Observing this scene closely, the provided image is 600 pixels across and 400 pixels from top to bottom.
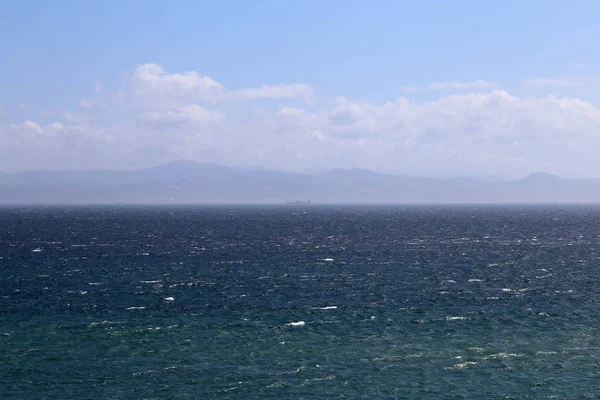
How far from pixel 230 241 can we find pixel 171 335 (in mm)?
92142

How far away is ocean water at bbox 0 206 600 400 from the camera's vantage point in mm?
41969

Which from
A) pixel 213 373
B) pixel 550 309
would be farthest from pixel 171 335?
pixel 550 309

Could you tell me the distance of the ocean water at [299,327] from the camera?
4197cm

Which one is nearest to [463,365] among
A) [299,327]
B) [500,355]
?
[500,355]

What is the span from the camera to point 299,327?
186 feet

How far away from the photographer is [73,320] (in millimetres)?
59000

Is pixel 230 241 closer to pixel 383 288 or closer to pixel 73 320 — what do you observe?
pixel 383 288

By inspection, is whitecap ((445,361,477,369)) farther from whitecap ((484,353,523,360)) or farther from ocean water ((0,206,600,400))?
whitecap ((484,353,523,360))

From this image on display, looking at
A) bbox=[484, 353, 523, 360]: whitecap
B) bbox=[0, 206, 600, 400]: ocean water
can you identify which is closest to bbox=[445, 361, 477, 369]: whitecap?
bbox=[0, 206, 600, 400]: ocean water

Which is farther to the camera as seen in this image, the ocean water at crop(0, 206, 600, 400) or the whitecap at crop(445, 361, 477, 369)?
the whitecap at crop(445, 361, 477, 369)

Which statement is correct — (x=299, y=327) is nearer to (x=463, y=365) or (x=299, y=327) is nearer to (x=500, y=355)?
(x=463, y=365)

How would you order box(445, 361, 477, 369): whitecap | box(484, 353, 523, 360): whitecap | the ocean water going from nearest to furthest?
the ocean water
box(445, 361, 477, 369): whitecap
box(484, 353, 523, 360): whitecap

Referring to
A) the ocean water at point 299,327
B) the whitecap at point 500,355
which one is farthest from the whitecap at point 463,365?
the whitecap at point 500,355

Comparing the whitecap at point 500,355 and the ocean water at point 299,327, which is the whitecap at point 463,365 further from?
the whitecap at point 500,355
